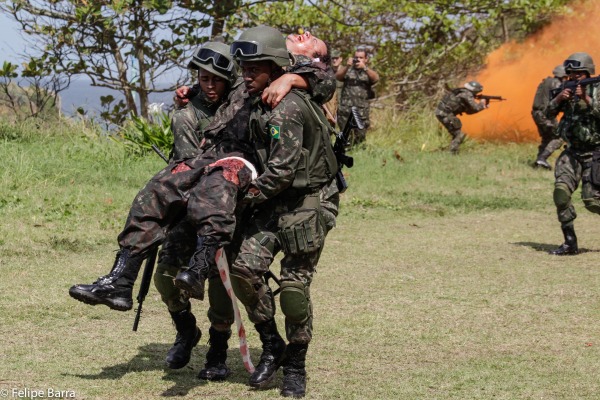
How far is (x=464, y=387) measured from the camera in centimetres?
579

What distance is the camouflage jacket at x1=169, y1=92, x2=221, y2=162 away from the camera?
607 cm

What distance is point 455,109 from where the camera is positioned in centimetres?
1961

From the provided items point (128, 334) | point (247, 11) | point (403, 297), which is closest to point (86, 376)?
point (128, 334)

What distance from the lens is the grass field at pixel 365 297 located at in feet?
19.1

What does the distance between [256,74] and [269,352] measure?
1.53m

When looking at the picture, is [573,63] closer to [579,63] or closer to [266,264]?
[579,63]

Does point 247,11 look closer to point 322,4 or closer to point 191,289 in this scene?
point 322,4

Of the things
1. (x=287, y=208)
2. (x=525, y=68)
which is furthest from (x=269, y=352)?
(x=525, y=68)

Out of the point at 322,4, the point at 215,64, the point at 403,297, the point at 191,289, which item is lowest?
the point at 403,297

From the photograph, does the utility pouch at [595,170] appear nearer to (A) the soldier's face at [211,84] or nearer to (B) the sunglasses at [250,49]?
(A) the soldier's face at [211,84]

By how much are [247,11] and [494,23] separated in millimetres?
7830

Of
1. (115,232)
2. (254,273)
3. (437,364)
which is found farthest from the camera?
(115,232)

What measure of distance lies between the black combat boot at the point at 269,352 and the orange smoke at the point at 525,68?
55.9 feet

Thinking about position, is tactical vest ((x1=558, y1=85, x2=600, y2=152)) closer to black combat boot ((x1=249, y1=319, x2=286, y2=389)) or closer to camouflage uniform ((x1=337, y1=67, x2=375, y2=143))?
black combat boot ((x1=249, y1=319, x2=286, y2=389))
